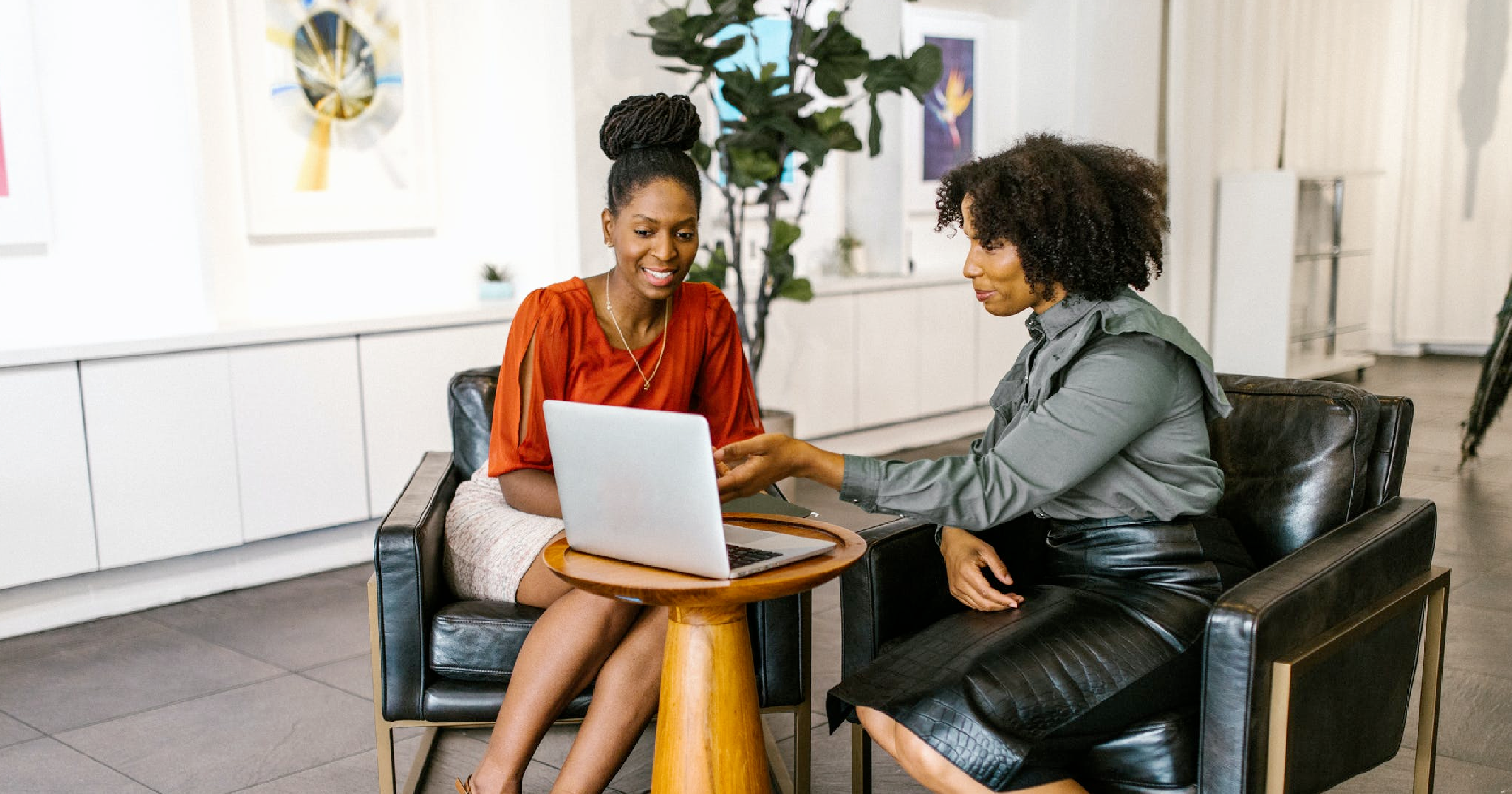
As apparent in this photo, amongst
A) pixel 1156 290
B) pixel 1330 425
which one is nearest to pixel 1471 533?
pixel 1330 425

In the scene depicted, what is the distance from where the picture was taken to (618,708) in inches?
89.9

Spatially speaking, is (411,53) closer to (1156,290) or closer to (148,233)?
(148,233)

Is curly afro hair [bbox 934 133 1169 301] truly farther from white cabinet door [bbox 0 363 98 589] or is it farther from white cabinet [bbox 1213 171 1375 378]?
white cabinet [bbox 1213 171 1375 378]

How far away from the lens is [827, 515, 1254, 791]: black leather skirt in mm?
1846

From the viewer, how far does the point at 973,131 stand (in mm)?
7250

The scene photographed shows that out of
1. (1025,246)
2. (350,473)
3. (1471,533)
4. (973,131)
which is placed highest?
(973,131)

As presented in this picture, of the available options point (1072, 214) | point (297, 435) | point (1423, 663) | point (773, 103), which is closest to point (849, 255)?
point (773, 103)

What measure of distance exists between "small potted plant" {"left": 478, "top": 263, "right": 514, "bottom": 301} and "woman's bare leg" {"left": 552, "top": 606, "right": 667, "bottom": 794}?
112 inches

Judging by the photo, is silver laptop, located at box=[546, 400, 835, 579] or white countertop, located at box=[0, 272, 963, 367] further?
white countertop, located at box=[0, 272, 963, 367]

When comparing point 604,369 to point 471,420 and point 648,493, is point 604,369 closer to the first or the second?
point 471,420

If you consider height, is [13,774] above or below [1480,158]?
below

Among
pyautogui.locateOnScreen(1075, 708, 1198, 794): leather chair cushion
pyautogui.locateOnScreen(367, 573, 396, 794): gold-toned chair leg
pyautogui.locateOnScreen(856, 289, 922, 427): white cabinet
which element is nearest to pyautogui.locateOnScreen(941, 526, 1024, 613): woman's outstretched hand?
pyautogui.locateOnScreen(1075, 708, 1198, 794): leather chair cushion

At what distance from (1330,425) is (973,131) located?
5.12 metres

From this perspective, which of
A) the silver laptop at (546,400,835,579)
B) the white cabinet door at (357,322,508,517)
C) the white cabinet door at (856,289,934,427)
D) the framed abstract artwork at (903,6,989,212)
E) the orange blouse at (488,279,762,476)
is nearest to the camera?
the silver laptop at (546,400,835,579)
